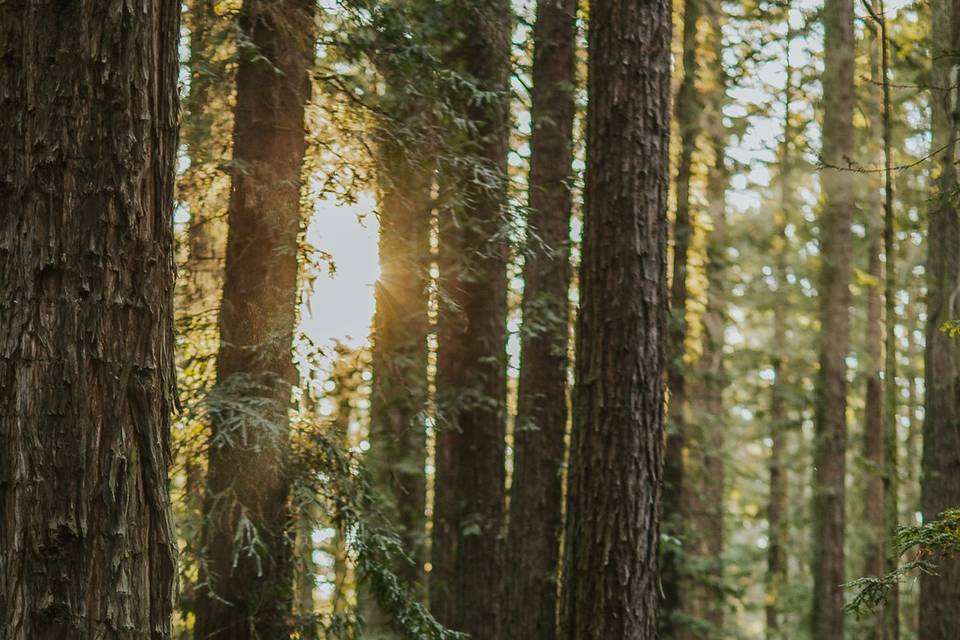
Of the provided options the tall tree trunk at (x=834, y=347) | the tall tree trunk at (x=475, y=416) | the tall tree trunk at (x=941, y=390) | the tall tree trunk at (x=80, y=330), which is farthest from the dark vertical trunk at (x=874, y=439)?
the tall tree trunk at (x=80, y=330)

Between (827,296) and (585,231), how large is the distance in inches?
416

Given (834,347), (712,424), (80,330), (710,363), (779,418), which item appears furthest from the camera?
(779,418)

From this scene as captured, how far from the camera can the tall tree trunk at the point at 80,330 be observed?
3.04 meters

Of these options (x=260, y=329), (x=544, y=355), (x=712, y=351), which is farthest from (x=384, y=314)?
(x=712, y=351)

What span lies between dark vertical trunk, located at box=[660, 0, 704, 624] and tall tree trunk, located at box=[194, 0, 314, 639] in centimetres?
707

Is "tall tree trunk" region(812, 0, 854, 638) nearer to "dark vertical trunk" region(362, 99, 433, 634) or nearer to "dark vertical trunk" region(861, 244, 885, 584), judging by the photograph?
"dark vertical trunk" region(861, 244, 885, 584)

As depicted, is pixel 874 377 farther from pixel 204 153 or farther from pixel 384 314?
pixel 204 153

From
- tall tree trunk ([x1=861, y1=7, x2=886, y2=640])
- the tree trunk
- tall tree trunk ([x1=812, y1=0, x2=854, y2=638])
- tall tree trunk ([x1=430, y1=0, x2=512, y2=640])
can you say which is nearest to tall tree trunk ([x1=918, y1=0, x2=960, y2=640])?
tall tree trunk ([x1=812, y1=0, x2=854, y2=638])

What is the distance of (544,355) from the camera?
35.1 ft

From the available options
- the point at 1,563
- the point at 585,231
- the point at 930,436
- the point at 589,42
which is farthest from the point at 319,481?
the point at 930,436

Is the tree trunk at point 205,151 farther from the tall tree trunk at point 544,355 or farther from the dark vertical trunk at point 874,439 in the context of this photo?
the dark vertical trunk at point 874,439

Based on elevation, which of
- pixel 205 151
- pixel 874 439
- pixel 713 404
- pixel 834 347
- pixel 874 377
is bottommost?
pixel 874 439

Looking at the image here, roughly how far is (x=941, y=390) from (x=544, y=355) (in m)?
4.22

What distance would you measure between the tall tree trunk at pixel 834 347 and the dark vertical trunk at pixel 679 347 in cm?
203
